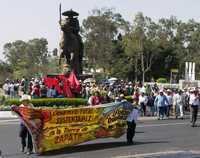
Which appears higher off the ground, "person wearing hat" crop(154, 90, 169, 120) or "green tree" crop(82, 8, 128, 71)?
"green tree" crop(82, 8, 128, 71)

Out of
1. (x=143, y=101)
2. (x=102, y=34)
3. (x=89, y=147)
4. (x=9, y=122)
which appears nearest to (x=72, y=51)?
(x=143, y=101)

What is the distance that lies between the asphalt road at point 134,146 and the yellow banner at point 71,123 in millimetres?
324

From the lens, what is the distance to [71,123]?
17484 millimetres

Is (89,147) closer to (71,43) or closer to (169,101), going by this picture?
(169,101)

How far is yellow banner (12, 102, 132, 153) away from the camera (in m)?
16.4

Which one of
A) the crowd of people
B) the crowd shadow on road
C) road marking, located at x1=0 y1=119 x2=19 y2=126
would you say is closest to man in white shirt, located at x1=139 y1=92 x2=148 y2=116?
the crowd of people

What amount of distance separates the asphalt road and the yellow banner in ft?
1.06

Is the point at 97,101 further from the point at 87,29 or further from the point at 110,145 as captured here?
the point at 87,29

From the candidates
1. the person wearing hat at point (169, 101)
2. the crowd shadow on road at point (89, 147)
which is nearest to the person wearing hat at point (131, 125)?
the crowd shadow on road at point (89, 147)

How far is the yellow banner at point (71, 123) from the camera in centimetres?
1641

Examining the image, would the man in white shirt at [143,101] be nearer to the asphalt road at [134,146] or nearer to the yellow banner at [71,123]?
the asphalt road at [134,146]

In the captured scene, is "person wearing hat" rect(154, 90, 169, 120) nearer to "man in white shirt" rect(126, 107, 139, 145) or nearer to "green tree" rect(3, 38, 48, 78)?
"man in white shirt" rect(126, 107, 139, 145)

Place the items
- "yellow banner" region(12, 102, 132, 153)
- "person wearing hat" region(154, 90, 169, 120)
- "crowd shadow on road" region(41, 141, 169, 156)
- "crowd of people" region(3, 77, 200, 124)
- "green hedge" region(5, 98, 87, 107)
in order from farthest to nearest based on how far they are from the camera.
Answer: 1. "green hedge" region(5, 98, 87, 107)
2. "crowd of people" region(3, 77, 200, 124)
3. "person wearing hat" region(154, 90, 169, 120)
4. "crowd shadow on road" region(41, 141, 169, 156)
5. "yellow banner" region(12, 102, 132, 153)

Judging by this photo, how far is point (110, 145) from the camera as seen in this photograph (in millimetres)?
18609
